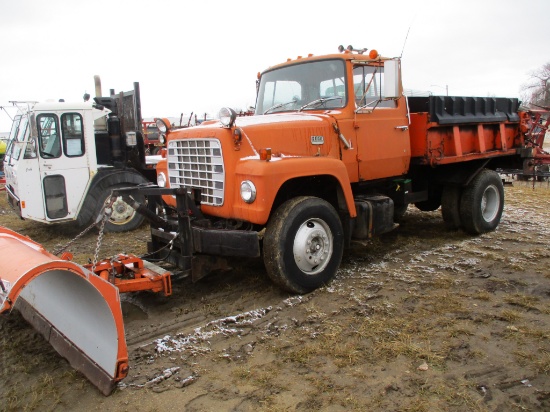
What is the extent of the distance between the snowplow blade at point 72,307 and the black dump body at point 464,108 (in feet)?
16.1

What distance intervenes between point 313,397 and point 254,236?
5.73ft

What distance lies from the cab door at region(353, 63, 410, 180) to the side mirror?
6.3 inches

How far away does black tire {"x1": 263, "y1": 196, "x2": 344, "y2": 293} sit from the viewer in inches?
185

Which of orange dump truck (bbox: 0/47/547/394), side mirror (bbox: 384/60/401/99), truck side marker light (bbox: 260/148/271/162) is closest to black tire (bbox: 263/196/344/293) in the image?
orange dump truck (bbox: 0/47/547/394)

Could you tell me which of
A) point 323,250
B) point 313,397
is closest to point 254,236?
point 323,250

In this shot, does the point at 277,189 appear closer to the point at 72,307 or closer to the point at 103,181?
the point at 72,307

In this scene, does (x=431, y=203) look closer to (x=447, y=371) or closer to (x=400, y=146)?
(x=400, y=146)

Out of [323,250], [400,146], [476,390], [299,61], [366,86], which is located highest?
[299,61]

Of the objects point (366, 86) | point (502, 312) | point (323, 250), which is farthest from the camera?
point (366, 86)

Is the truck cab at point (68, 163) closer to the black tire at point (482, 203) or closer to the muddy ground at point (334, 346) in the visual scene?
the muddy ground at point (334, 346)

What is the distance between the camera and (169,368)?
11.7 ft

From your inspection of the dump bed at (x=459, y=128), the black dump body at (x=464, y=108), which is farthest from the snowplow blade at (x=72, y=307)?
the black dump body at (x=464, y=108)

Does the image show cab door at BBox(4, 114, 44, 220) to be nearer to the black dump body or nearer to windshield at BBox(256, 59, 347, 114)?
windshield at BBox(256, 59, 347, 114)

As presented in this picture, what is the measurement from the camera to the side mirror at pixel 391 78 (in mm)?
5160
